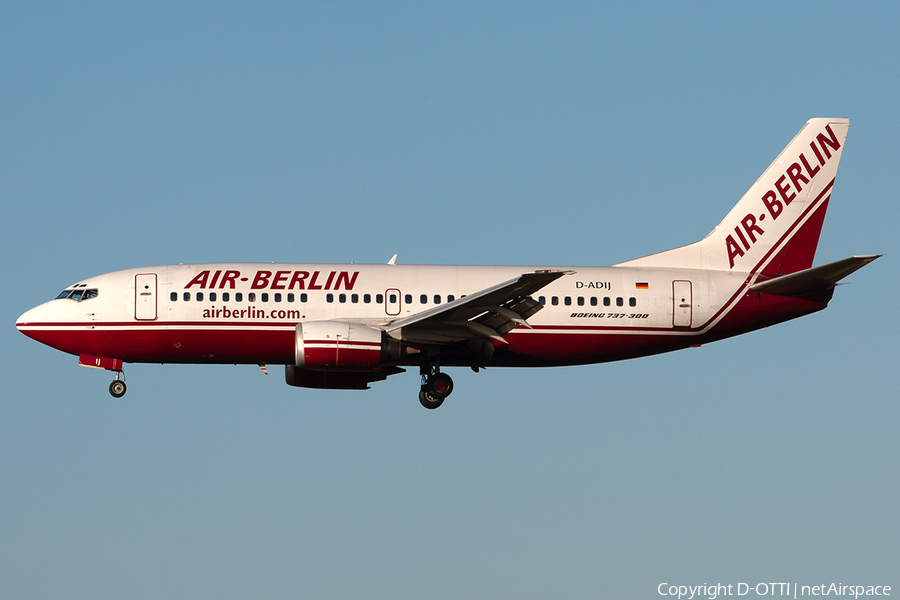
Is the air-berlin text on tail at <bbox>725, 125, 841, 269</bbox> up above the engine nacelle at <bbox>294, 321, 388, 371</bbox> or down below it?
above

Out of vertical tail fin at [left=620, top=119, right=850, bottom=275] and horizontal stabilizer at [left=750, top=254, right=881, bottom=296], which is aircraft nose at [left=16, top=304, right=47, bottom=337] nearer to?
vertical tail fin at [left=620, top=119, right=850, bottom=275]

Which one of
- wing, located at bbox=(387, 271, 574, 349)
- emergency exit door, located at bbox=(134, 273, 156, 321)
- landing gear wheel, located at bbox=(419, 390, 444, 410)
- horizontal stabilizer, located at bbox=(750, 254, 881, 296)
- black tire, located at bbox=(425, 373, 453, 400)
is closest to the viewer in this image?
wing, located at bbox=(387, 271, 574, 349)

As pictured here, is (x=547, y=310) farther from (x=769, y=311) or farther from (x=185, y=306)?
(x=185, y=306)

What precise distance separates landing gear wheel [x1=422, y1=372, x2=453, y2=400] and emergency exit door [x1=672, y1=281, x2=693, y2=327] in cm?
792

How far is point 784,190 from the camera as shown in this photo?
46.4 m

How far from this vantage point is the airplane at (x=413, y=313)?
4062cm

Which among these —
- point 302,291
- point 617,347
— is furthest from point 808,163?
point 302,291

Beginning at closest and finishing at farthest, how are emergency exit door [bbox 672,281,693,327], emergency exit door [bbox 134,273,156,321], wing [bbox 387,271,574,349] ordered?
1. wing [bbox 387,271,574,349]
2. emergency exit door [bbox 134,273,156,321]
3. emergency exit door [bbox 672,281,693,327]

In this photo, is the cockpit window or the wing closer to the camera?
the wing

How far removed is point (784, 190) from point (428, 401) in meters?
15.2

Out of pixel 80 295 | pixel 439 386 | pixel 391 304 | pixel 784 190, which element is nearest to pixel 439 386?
pixel 439 386

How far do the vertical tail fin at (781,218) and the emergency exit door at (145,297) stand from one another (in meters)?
16.2

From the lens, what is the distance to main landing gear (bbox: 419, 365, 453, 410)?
42125 millimetres

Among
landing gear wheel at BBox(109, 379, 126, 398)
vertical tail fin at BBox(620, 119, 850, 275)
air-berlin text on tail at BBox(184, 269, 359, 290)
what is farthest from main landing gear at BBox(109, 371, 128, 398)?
vertical tail fin at BBox(620, 119, 850, 275)
